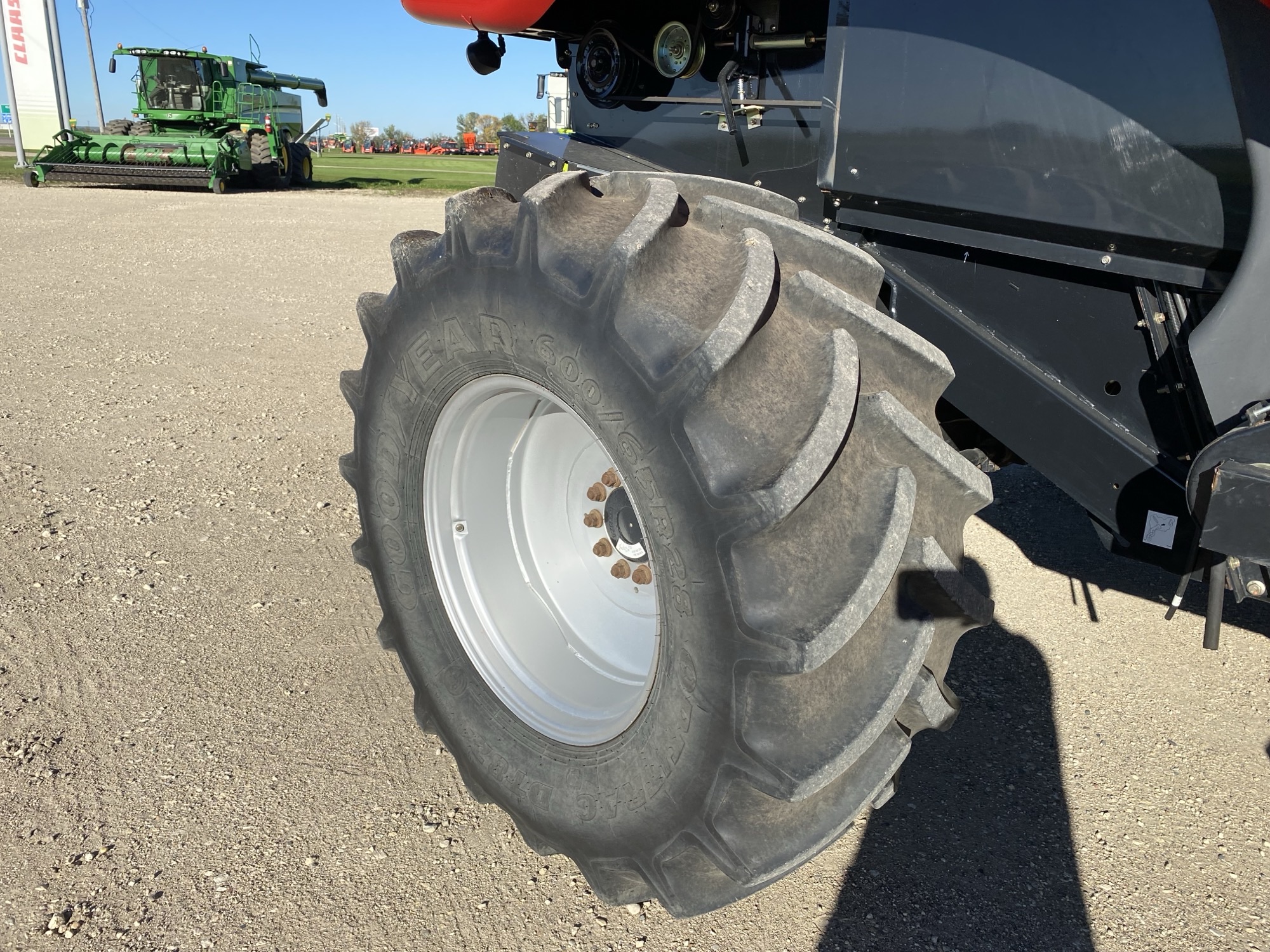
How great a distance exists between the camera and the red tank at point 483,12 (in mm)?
2367

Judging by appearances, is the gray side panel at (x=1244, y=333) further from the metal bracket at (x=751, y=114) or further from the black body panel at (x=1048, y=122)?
the metal bracket at (x=751, y=114)

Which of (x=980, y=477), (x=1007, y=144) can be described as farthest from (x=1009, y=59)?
(x=980, y=477)

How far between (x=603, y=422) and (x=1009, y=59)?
0.92m

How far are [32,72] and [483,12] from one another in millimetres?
22443

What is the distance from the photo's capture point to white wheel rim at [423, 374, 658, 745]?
1.99 meters

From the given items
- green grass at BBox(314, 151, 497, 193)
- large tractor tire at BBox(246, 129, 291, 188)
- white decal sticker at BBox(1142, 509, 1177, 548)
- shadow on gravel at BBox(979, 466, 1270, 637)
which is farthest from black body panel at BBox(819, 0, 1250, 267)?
large tractor tire at BBox(246, 129, 291, 188)

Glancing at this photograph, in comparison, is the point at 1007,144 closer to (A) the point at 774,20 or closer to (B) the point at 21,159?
(A) the point at 774,20

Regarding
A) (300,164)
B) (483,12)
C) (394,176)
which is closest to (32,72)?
(300,164)

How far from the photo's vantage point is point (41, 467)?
12.6 feet

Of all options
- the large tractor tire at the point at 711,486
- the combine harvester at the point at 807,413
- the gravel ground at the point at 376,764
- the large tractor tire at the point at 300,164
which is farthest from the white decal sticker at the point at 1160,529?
the large tractor tire at the point at 300,164

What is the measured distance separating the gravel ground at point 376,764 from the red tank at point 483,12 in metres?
1.71

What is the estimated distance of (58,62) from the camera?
19.9m

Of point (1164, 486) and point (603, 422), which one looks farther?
point (1164, 486)

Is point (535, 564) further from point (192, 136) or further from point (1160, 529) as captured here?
point (192, 136)
